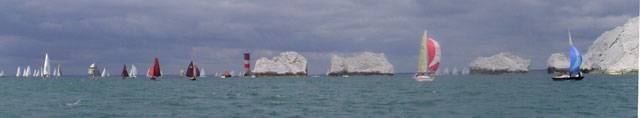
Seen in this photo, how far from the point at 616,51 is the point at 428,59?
368 feet

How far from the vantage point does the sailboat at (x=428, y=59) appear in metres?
73.2

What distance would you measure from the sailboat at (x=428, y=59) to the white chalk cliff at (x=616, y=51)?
9544 centimetres

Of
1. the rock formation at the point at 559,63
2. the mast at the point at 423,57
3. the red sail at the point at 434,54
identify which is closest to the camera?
the red sail at the point at 434,54

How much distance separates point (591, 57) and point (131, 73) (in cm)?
16597

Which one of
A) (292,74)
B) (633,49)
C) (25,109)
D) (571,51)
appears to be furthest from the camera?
(292,74)

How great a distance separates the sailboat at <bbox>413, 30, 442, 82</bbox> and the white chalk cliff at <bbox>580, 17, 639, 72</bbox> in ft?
313

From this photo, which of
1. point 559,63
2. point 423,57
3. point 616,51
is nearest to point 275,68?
point 559,63

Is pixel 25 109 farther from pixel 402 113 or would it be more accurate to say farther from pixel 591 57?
pixel 591 57

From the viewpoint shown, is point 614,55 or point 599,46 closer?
point 614,55

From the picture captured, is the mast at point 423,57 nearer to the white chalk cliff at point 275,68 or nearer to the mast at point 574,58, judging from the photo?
the mast at point 574,58

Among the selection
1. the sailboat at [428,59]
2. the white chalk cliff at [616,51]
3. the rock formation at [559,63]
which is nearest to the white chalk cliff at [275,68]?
the rock formation at [559,63]

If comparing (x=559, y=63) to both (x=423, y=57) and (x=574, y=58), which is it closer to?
(x=574, y=58)

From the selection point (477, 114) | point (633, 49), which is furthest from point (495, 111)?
point (633, 49)

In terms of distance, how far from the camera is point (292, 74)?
196 meters
